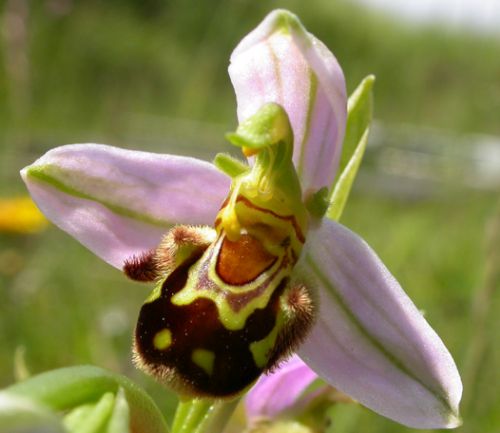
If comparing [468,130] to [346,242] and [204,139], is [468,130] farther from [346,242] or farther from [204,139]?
[204,139]

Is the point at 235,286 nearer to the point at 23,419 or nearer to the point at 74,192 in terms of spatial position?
the point at 74,192

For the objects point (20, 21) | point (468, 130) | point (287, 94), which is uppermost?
point (287, 94)

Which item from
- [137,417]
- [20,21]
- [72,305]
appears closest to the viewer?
[137,417]

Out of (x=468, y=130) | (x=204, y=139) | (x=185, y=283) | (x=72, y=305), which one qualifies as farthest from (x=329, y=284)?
Answer: (x=204, y=139)

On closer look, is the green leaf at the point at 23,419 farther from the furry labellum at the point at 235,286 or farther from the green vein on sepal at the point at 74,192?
the green vein on sepal at the point at 74,192

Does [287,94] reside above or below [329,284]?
above

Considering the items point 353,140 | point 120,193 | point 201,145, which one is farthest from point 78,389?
point 201,145

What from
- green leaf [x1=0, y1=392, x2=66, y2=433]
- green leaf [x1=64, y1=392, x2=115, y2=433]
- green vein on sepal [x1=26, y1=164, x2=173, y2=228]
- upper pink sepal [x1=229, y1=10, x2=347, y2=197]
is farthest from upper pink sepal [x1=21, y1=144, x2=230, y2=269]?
green leaf [x1=0, y1=392, x2=66, y2=433]
